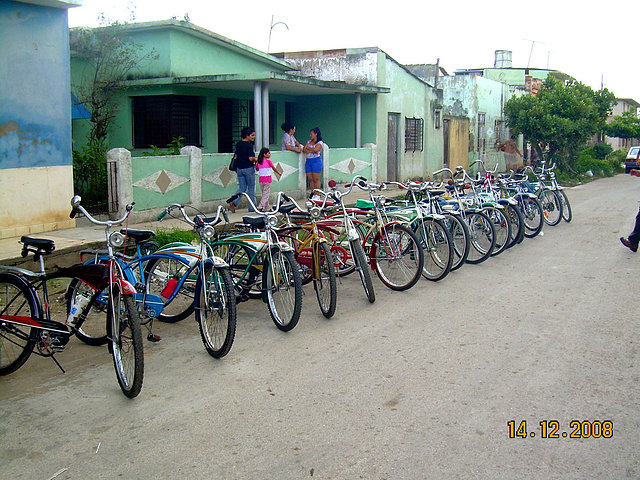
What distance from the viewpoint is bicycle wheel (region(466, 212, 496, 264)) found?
9.45 metres

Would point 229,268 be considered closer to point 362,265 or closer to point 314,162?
point 362,265

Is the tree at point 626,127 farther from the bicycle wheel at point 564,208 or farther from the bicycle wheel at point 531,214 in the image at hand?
the bicycle wheel at point 531,214

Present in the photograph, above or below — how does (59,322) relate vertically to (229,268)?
below

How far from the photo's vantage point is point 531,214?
11766 mm

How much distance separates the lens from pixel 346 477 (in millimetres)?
3523

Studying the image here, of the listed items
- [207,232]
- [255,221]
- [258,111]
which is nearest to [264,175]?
[258,111]

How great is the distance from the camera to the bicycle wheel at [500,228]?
1006cm

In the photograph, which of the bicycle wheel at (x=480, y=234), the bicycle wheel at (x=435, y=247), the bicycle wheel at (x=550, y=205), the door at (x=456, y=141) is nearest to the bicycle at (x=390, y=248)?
the bicycle wheel at (x=435, y=247)

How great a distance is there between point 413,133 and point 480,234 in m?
13.4

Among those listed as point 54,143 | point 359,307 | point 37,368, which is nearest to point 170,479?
point 37,368

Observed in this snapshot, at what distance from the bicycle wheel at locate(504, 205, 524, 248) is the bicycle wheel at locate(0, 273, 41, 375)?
24.5 ft

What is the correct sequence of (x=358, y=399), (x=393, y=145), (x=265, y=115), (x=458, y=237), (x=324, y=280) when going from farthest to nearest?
(x=393, y=145) → (x=265, y=115) → (x=458, y=237) → (x=324, y=280) → (x=358, y=399)

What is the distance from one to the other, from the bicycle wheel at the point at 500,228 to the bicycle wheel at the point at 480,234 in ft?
1.64
